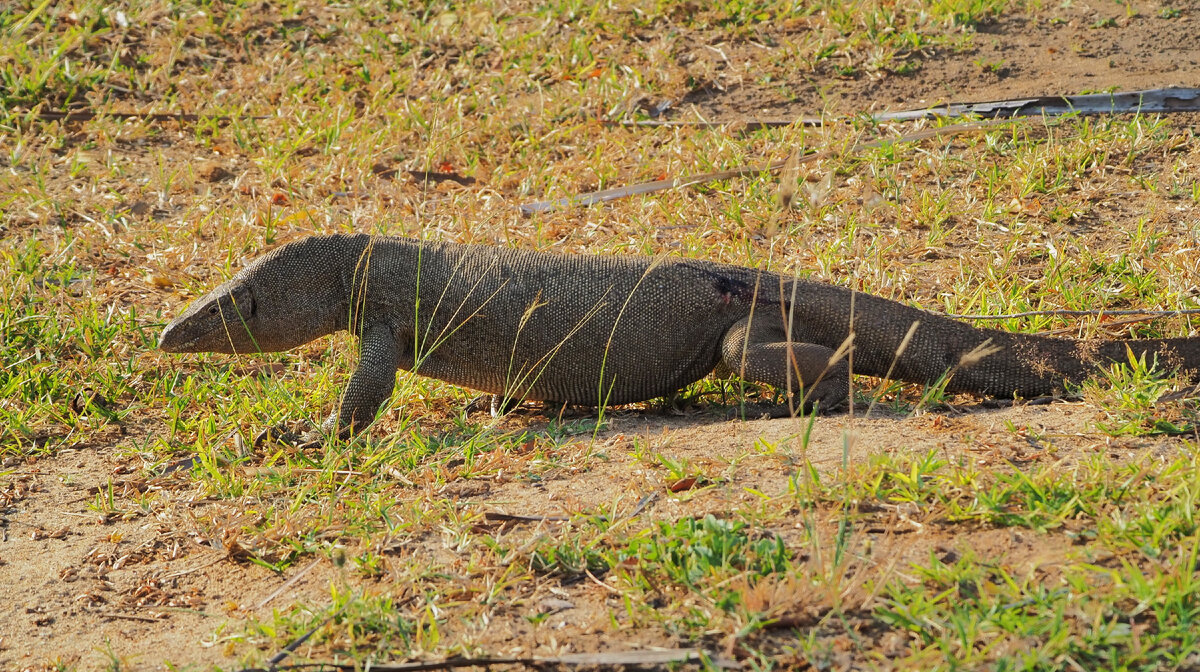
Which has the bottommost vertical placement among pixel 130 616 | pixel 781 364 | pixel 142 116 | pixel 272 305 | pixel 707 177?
pixel 130 616

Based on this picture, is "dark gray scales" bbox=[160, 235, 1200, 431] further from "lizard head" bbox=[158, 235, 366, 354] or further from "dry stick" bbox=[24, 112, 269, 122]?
"dry stick" bbox=[24, 112, 269, 122]

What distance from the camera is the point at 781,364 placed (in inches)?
187

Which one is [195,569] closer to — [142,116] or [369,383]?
[369,383]

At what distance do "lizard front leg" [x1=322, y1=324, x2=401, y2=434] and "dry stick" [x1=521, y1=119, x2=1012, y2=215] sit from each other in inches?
85.9

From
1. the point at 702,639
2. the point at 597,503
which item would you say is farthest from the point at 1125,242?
the point at 702,639

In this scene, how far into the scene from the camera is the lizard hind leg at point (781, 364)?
4719mm

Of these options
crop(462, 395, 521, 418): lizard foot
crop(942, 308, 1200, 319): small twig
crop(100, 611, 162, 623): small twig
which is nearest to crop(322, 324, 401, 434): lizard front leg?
crop(462, 395, 521, 418): lizard foot

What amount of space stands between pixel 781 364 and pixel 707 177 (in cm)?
261

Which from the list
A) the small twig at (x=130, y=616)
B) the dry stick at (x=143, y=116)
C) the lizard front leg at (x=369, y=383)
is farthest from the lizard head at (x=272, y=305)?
the dry stick at (x=143, y=116)

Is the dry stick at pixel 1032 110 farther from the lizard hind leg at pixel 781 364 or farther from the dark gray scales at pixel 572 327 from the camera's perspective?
the lizard hind leg at pixel 781 364

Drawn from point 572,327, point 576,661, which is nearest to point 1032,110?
point 572,327

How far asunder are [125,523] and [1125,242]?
5.10m

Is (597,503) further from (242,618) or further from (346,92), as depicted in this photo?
(346,92)

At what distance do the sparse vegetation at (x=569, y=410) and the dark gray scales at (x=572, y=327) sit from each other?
0.20 m
